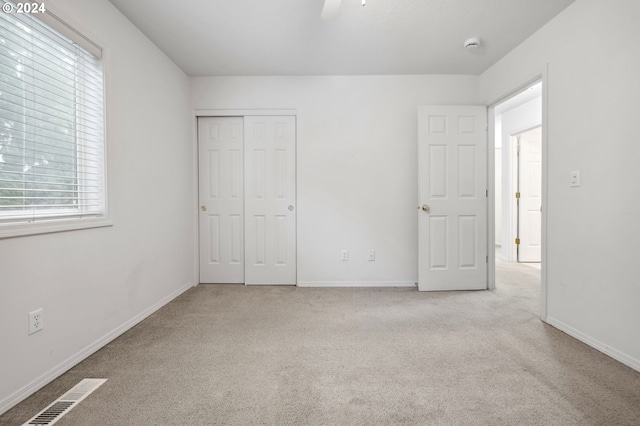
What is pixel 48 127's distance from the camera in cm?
176

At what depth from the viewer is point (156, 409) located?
4.84 ft

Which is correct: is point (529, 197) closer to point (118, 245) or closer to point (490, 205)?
point (490, 205)

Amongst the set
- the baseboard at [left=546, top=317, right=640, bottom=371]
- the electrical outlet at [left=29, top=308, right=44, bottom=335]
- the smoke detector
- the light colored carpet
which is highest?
the smoke detector

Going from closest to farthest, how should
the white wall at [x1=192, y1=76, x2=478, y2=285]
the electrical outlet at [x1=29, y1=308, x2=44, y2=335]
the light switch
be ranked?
the electrical outlet at [x1=29, y1=308, x2=44, y2=335], the light switch, the white wall at [x1=192, y1=76, x2=478, y2=285]

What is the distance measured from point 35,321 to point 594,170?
3.54 m

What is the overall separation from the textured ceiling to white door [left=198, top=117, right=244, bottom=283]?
0.68 metres

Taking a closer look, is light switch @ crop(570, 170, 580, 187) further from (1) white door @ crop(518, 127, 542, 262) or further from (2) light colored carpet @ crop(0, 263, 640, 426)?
(1) white door @ crop(518, 127, 542, 262)

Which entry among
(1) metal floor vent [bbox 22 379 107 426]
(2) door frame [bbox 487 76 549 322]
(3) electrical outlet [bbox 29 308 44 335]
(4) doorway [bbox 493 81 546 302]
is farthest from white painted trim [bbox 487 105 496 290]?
(3) electrical outlet [bbox 29 308 44 335]

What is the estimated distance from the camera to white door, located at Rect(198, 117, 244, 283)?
3.70 meters

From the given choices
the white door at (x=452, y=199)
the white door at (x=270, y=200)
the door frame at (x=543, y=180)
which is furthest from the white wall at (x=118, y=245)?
the door frame at (x=543, y=180)

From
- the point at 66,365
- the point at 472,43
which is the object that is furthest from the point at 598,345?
the point at 66,365

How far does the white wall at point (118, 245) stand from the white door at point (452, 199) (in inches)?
105

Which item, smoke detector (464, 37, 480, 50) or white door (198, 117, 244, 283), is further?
white door (198, 117, 244, 283)

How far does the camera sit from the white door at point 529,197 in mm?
4980
